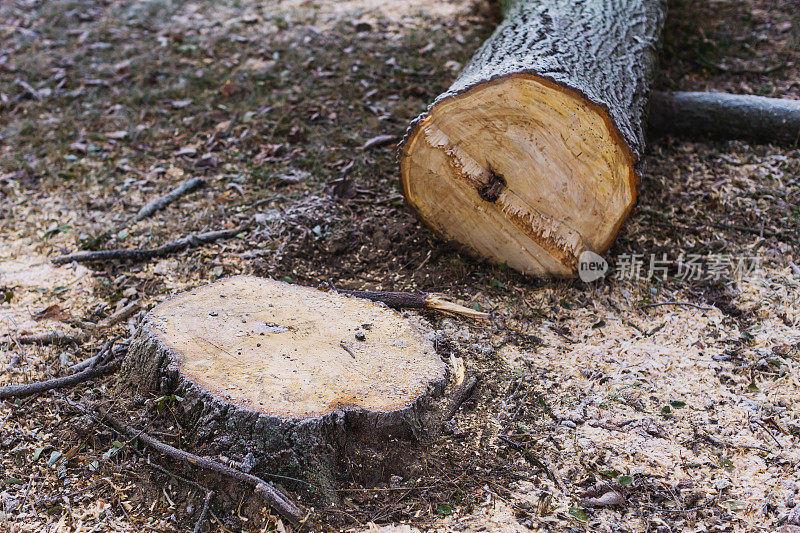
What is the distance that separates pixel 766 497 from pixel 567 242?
1.39 m

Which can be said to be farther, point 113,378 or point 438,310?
point 438,310

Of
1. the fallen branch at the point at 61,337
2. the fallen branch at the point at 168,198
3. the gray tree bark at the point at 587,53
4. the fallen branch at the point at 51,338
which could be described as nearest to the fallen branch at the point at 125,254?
the fallen branch at the point at 168,198

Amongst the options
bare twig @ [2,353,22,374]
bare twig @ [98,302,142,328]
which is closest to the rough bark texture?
bare twig @ [98,302,142,328]

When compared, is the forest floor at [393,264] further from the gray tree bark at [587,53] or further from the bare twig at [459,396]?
the gray tree bark at [587,53]

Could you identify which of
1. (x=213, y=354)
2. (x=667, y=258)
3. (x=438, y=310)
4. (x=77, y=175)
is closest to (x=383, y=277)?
(x=438, y=310)

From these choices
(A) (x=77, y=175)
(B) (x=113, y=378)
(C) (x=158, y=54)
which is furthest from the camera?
(C) (x=158, y=54)

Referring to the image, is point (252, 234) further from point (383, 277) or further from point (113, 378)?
point (113, 378)

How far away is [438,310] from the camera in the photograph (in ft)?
9.90

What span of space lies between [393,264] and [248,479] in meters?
1.54

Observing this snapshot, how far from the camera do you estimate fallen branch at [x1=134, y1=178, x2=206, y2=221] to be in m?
3.82

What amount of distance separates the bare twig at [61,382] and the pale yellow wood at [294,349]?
1.28ft

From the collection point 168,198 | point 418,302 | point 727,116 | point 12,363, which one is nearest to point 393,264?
point 418,302

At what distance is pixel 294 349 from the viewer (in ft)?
7.70

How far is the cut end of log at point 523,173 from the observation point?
9.39 ft
